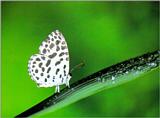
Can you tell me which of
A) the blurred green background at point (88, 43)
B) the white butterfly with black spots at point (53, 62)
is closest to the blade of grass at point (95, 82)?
the white butterfly with black spots at point (53, 62)

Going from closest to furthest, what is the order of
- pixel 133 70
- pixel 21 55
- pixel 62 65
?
pixel 133 70 < pixel 62 65 < pixel 21 55

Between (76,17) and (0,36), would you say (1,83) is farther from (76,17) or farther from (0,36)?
(76,17)

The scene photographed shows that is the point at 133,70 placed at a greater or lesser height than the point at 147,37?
lesser

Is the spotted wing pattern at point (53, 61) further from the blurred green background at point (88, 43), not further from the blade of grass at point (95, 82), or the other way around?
the blade of grass at point (95, 82)

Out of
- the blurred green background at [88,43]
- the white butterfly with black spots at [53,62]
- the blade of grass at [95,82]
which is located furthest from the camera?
the blurred green background at [88,43]

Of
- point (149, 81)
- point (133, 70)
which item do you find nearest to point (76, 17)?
point (149, 81)

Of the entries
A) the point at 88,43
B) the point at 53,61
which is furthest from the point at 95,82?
the point at 88,43

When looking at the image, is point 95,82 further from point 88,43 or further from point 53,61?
point 88,43
